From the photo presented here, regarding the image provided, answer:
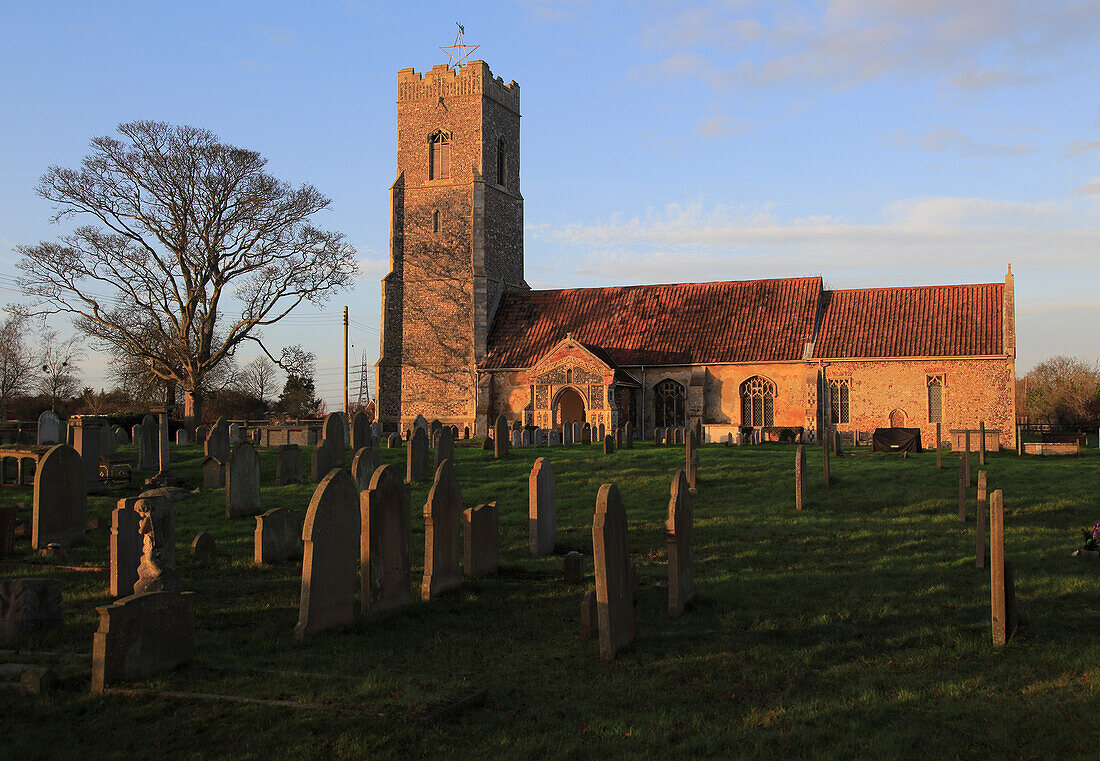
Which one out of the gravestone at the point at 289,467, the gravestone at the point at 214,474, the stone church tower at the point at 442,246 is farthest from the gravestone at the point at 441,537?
the stone church tower at the point at 442,246

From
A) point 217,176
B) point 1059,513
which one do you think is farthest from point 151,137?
point 1059,513

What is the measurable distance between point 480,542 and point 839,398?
83.5 feet

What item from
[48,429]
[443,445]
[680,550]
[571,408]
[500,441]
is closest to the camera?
[680,550]

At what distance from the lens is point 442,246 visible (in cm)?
3825

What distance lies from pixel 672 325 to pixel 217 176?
1825 centimetres

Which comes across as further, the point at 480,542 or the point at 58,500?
the point at 58,500

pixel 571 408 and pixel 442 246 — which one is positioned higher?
pixel 442 246

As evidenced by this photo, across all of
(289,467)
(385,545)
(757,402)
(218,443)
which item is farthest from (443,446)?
(757,402)

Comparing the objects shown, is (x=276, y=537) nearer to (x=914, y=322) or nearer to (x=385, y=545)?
(x=385, y=545)

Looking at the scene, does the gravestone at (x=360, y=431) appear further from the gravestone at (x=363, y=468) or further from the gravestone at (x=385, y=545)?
the gravestone at (x=385, y=545)

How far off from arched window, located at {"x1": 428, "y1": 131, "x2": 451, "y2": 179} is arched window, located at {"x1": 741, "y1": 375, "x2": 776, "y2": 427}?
15.7 meters

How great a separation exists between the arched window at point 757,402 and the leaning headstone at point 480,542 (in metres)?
24.6

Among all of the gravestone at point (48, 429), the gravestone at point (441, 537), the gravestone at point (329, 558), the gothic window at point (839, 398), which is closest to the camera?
the gravestone at point (329, 558)

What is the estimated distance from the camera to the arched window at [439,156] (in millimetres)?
38625
